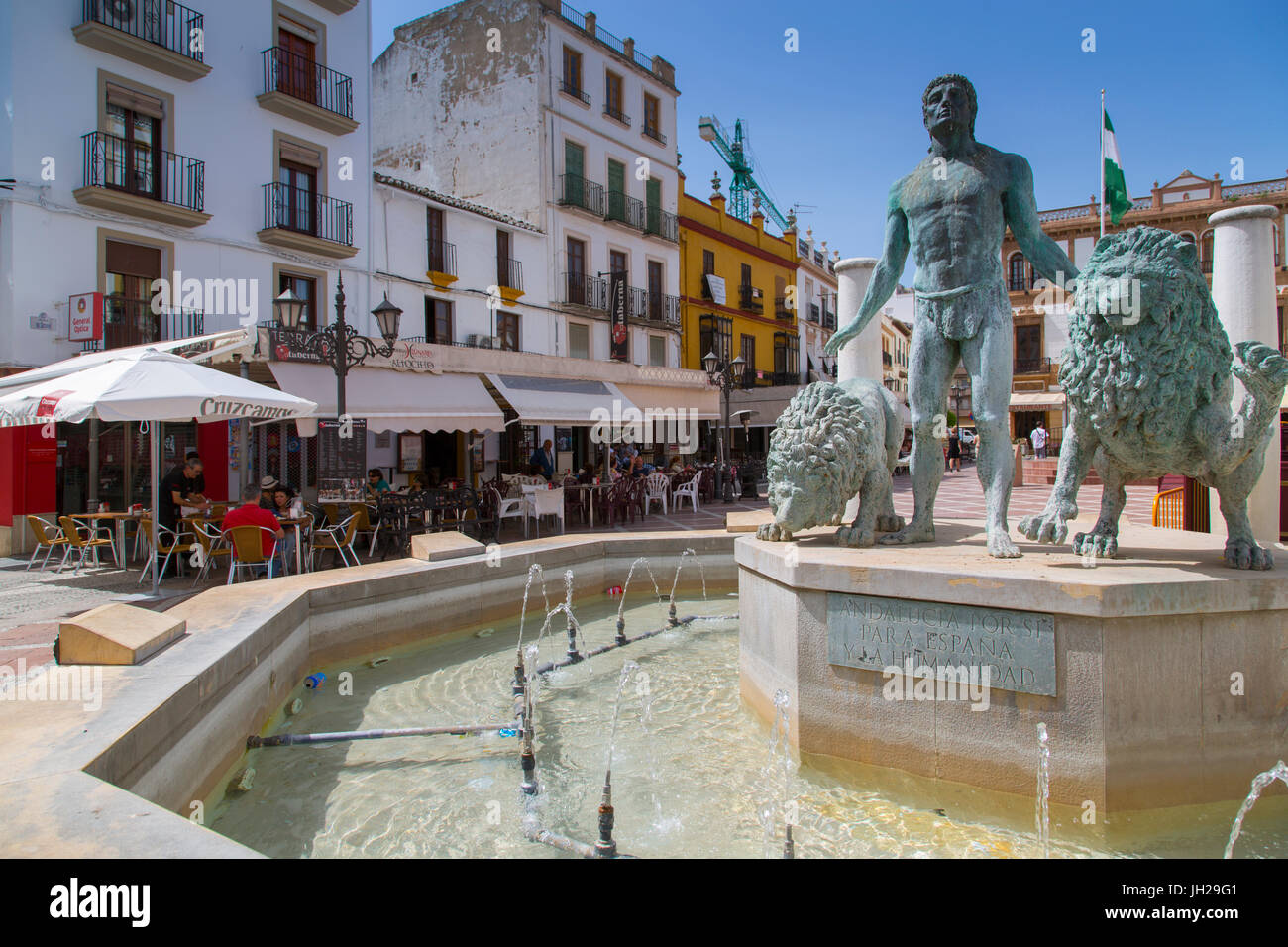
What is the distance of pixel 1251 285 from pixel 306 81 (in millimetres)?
16898

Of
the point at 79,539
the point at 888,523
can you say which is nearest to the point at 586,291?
the point at 79,539

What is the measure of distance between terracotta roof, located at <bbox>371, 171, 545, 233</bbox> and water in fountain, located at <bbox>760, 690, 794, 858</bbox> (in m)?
16.3

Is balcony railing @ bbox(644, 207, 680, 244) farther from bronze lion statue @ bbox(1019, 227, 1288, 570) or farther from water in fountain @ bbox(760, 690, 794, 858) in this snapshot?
water in fountain @ bbox(760, 690, 794, 858)

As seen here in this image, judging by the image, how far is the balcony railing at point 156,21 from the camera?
12.4 metres

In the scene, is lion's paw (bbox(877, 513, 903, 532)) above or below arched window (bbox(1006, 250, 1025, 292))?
below

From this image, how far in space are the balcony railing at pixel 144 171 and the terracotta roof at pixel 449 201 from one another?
12.7 feet

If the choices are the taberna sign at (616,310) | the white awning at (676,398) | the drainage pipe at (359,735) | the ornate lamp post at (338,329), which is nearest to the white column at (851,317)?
the drainage pipe at (359,735)

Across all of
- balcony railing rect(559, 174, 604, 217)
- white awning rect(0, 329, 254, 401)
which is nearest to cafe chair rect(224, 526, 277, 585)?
white awning rect(0, 329, 254, 401)

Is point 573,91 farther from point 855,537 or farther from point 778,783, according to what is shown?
point 778,783

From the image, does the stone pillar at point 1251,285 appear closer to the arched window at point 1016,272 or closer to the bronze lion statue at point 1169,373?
the bronze lion statue at point 1169,373

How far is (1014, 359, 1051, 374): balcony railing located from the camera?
37.8m

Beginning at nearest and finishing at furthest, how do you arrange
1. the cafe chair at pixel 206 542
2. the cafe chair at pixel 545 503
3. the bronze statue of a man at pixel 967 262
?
the bronze statue of a man at pixel 967 262 < the cafe chair at pixel 206 542 < the cafe chair at pixel 545 503


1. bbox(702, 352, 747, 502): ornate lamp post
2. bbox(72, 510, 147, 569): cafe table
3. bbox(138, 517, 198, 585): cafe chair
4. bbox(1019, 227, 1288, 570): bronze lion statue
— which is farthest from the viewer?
bbox(702, 352, 747, 502): ornate lamp post
